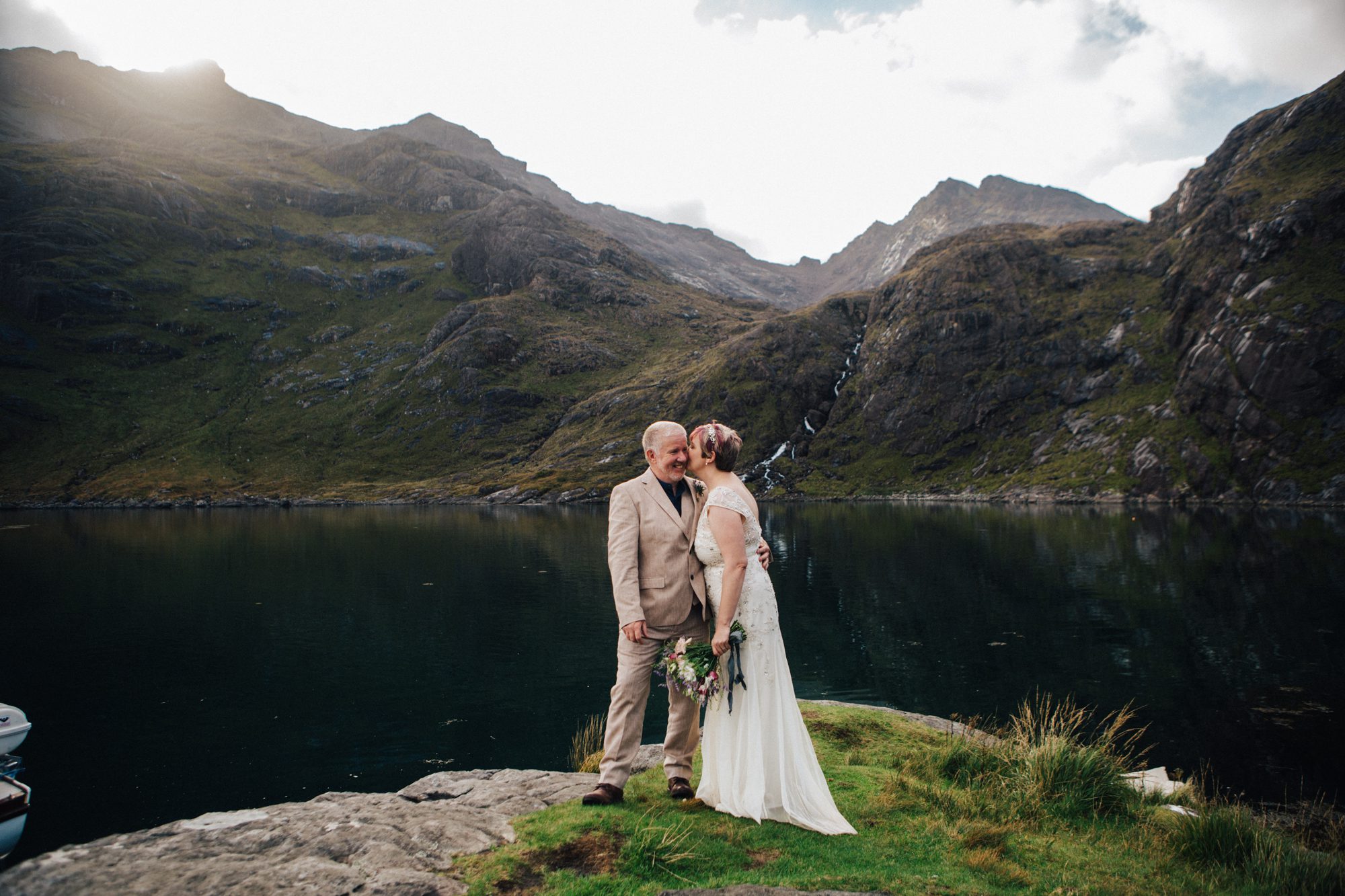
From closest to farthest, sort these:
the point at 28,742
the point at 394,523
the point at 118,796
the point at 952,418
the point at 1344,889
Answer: the point at 1344,889
the point at 118,796
the point at 28,742
the point at 394,523
the point at 952,418

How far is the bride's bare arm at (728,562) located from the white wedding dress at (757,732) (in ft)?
0.44

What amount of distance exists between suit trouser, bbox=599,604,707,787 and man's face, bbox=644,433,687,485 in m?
1.78

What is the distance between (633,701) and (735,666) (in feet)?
4.64

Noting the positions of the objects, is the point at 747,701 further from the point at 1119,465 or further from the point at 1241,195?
the point at 1241,195

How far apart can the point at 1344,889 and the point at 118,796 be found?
25.4 m

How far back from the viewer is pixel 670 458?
905 centimetres

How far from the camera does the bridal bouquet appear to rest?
8.66 metres

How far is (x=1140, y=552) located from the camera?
2453 inches

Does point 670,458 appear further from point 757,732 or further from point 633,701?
point 757,732

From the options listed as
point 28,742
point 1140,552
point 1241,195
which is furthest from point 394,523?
point 1241,195

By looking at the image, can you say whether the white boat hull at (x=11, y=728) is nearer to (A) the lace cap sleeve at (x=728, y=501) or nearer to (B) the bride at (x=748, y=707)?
(B) the bride at (x=748, y=707)

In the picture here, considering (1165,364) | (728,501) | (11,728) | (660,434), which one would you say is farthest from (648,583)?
(1165,364)

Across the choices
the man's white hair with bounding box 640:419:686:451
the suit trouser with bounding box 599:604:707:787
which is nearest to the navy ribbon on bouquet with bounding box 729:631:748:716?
the suit trouser with bounding box 599:604:707:787

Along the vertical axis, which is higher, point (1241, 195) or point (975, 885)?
point (1241, 195)
